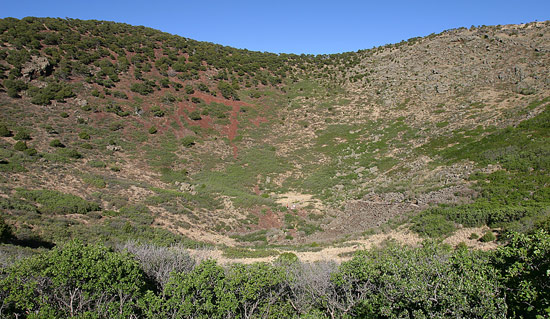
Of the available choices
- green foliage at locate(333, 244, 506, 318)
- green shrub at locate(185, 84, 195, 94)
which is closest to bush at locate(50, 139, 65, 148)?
green shrub at locate(185, 84, 195, 94)

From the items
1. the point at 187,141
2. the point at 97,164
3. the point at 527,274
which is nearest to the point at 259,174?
the point at 187,141

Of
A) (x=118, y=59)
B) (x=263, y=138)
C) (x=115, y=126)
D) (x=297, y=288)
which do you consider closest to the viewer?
(x=297, y=288)

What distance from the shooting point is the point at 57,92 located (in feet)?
126

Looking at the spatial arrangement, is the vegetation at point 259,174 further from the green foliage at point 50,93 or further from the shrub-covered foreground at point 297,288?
the green foliage at point 50,93

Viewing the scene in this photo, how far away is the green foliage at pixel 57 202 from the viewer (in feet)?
64.1

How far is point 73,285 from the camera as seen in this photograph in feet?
29.2

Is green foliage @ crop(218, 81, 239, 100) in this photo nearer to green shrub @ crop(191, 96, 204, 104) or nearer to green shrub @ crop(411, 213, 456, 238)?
green shrub @ crop(191, 96, 204, 104)

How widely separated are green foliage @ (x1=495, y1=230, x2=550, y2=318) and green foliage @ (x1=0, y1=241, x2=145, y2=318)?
33.6 ft

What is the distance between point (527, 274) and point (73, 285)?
41.0 ft

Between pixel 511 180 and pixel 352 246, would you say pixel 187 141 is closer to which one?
pixel 352 246

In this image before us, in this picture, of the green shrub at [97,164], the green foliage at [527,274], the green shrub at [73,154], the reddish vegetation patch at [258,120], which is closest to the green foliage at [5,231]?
the green shrub at [97,164]

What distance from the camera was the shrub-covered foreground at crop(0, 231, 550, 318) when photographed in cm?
735

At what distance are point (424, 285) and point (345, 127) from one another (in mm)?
40224

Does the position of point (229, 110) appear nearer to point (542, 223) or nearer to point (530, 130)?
point (530, 130)
